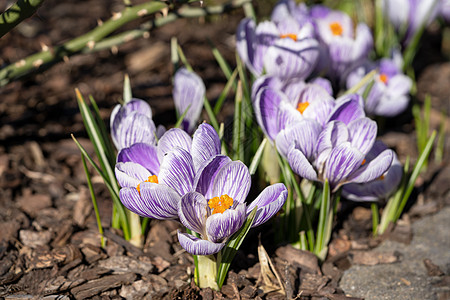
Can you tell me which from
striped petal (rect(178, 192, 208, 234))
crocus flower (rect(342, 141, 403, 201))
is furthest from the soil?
striped petal (rect(178, 192, 208, 234))

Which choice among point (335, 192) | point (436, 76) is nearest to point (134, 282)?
point (335, 192)

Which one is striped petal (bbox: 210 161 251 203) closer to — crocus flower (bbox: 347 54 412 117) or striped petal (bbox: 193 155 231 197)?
striped petal (bbox: 193 155 231 197)

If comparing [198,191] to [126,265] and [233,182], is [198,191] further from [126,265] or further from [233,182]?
[126,265]

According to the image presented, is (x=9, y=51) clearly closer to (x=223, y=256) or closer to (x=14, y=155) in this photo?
(x=14, y=155)

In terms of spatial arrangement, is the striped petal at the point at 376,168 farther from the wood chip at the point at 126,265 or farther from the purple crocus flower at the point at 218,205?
the wood chip at the point at 126,265

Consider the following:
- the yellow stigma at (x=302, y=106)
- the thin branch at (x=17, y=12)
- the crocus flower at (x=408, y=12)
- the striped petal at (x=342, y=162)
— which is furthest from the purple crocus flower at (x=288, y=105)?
the crocus flower at (x=408, y=12)

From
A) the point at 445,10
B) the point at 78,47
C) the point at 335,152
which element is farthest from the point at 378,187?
the point at 445,10
